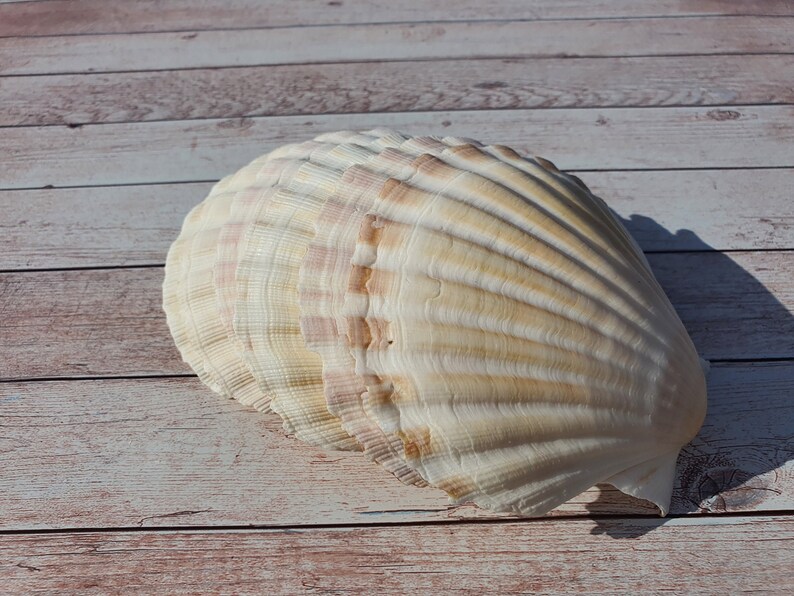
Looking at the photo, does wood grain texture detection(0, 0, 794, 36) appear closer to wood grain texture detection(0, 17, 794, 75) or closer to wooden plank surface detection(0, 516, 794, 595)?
wood grain texture detection(0, 17, 794, 75)

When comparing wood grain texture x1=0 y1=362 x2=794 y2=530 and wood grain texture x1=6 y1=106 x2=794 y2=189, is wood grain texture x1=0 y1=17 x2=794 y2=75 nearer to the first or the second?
wood grain texture x1=6 y1=106 x2=794 y2=189

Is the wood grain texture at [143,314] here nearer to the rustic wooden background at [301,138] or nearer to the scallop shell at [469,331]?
the rustic wooden background at [301,138]

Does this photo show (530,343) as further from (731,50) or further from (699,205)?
(731,50)

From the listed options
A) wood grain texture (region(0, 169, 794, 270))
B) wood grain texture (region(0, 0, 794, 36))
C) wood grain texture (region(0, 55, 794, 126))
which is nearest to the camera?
wood grain texture (region(0, 169, 794, 270))

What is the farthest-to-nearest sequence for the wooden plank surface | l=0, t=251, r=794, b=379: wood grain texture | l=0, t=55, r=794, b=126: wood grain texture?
1. l=0, t=55, r=794, b=126: wood grain texture
2. l=0, t=251, r=794, b=379: wood grain texture
3. the wooden plank surface

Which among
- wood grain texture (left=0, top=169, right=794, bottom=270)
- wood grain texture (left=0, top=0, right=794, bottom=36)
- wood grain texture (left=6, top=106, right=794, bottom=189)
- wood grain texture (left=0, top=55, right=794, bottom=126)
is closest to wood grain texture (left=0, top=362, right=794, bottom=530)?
wood grain texture (left=0, top=169, right=794, bottom=270)

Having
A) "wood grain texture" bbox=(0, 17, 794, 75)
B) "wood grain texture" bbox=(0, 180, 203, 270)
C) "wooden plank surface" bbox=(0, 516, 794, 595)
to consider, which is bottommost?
"wooden plank surface" bbox=(0, 516, 794, 595)

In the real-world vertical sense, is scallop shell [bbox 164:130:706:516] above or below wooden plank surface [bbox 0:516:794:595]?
above

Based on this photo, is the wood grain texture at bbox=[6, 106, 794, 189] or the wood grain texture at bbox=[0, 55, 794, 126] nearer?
the wood grain texture at bbox=[6, 106, 794, 189]
